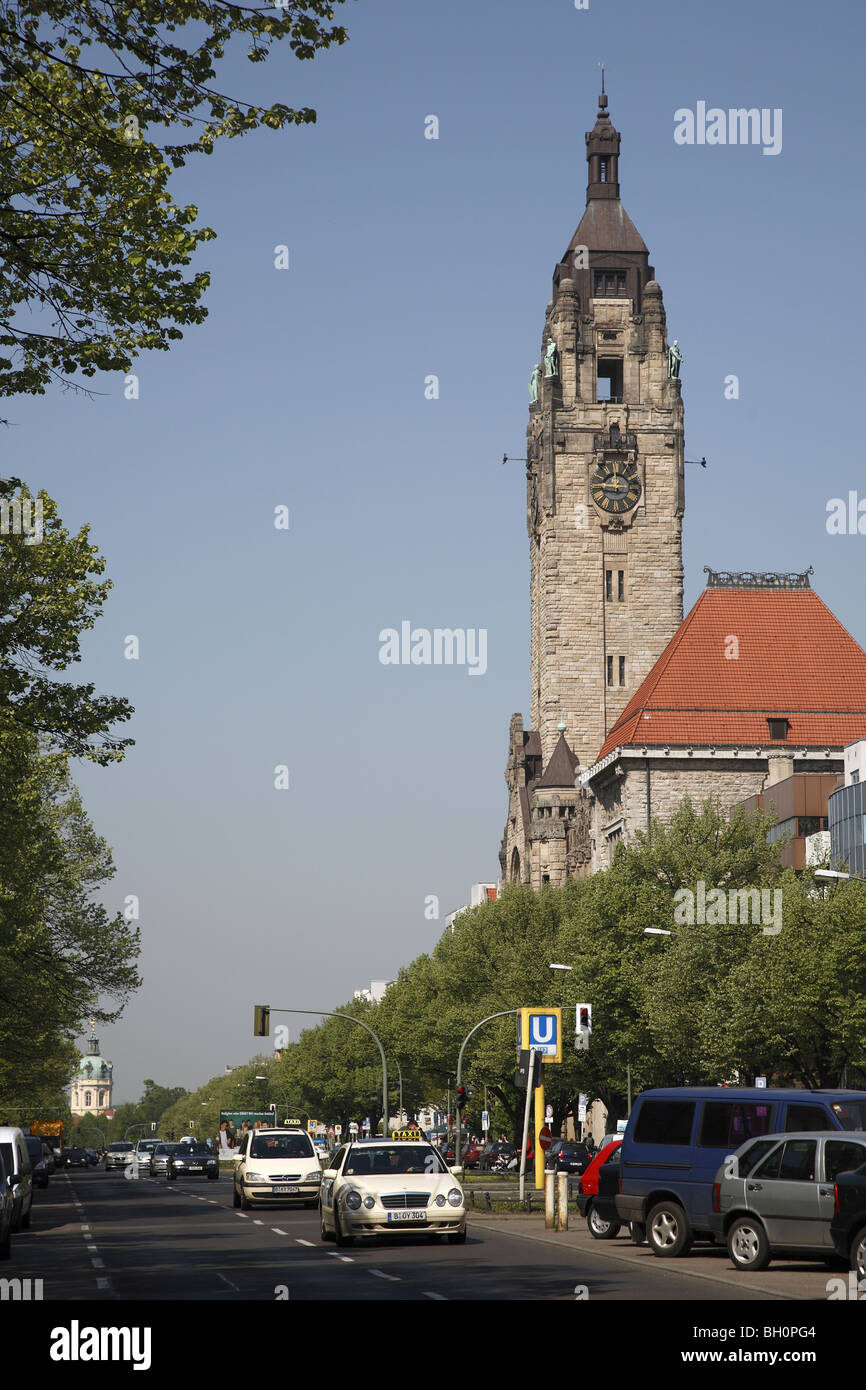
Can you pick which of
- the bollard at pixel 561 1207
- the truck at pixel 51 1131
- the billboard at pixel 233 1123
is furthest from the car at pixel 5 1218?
the truck at pixel 51 1131

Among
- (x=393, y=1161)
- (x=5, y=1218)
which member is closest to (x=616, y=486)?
(x=393, y=1161)

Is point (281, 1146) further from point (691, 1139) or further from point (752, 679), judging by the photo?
point (752, 679)

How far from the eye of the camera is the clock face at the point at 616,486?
102 meters

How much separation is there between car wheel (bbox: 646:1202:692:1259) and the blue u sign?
9224 millimetres

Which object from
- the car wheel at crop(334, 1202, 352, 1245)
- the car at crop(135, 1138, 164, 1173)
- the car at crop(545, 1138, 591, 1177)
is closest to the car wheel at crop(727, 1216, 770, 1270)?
the car wheel at crop(334, 1202, 352, 1245)

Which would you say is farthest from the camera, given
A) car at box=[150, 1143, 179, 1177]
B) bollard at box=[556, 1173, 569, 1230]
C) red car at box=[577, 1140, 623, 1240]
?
car at box=[150, 1143, 179, 1177]

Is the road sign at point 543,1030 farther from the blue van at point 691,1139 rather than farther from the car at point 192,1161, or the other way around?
the car at point 192,1161

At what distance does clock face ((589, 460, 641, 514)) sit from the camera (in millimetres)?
101938

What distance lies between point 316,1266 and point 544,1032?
12.5m

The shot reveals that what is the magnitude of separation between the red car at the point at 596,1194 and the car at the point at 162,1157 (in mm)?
43137

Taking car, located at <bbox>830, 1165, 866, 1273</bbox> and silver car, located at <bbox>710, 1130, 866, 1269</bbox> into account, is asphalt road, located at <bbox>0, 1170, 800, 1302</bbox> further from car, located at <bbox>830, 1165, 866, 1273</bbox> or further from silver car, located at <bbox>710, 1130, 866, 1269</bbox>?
car, located at <bbox>830, 1165, 866, 1273</bbox>
